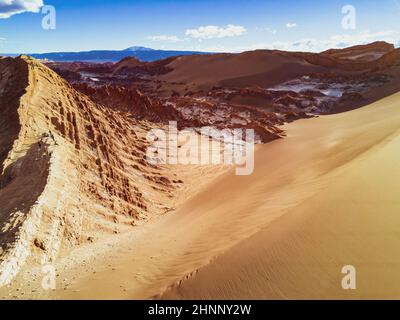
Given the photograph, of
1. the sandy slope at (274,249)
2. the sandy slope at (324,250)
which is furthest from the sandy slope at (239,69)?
the sandy slope at (324,250)

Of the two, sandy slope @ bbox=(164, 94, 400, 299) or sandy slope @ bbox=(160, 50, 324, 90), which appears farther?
sandy slope @ bbox=(160, 50, 324, 90)

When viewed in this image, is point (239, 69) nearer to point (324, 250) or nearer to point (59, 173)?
point (59, 173)

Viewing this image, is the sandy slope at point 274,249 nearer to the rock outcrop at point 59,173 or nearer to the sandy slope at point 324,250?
the sandy slope at point 324,250

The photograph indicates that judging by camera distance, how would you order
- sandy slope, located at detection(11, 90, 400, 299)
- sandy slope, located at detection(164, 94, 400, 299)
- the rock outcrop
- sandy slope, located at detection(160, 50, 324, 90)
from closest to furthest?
sandy slope, located at detection(164, 94, 400, 299), sandy slope, located at detection(11, 90, 400, 299), the rock outcrop, sandy slope, located at detection(160, 50, 324, 90)

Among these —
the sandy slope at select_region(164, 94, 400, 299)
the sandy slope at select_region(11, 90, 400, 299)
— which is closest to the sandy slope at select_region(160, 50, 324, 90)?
the sandy slope at select_region(11, 90, 400, 299)

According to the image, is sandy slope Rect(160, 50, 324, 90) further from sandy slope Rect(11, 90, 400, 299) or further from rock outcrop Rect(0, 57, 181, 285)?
sandy slope Rect(11, 90, 400, 299)

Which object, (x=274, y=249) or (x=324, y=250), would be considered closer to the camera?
(x=324, y=250)

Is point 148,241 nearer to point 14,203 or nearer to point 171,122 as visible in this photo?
point 14,203

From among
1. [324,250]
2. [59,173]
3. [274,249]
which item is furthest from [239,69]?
[324,250]

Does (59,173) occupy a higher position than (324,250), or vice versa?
(59,173)

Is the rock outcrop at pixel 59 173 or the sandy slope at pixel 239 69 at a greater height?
the sandy slope at pixel 239 69
